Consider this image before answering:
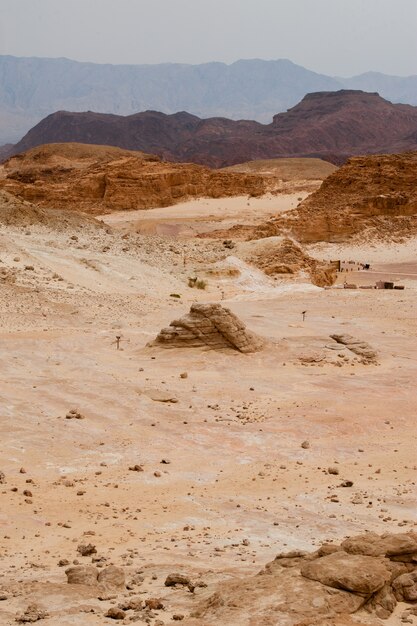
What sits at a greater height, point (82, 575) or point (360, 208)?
point (360, 208)

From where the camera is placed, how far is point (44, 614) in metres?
5.85

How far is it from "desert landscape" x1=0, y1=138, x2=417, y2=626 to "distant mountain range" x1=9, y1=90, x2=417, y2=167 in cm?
8519

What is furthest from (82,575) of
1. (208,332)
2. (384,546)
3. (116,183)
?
(116,183)

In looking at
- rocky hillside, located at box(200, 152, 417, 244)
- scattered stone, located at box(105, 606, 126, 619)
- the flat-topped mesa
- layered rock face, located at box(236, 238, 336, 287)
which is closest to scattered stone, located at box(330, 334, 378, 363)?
the flat-topped mesa

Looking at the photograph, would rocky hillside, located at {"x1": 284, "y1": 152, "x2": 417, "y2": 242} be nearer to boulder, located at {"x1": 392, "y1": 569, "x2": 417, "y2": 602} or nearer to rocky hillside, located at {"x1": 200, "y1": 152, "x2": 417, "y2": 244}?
rocky hillside, located at {"x1": 200, "y1": 152, "x2": 417, "y2": 244}

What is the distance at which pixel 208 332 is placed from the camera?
671 inches

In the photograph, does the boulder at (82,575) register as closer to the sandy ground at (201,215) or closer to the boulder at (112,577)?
the boulder at (112,577)

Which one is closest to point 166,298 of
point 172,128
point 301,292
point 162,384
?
point 301,292

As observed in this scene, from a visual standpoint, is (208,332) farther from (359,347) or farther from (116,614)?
(116,614)

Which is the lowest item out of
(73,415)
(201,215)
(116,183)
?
(73,415)

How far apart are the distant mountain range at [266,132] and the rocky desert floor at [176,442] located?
91.6 m

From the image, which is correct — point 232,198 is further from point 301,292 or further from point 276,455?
point 276,455

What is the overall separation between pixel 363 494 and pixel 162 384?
5265mm

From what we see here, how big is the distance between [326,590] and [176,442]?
6306mm
